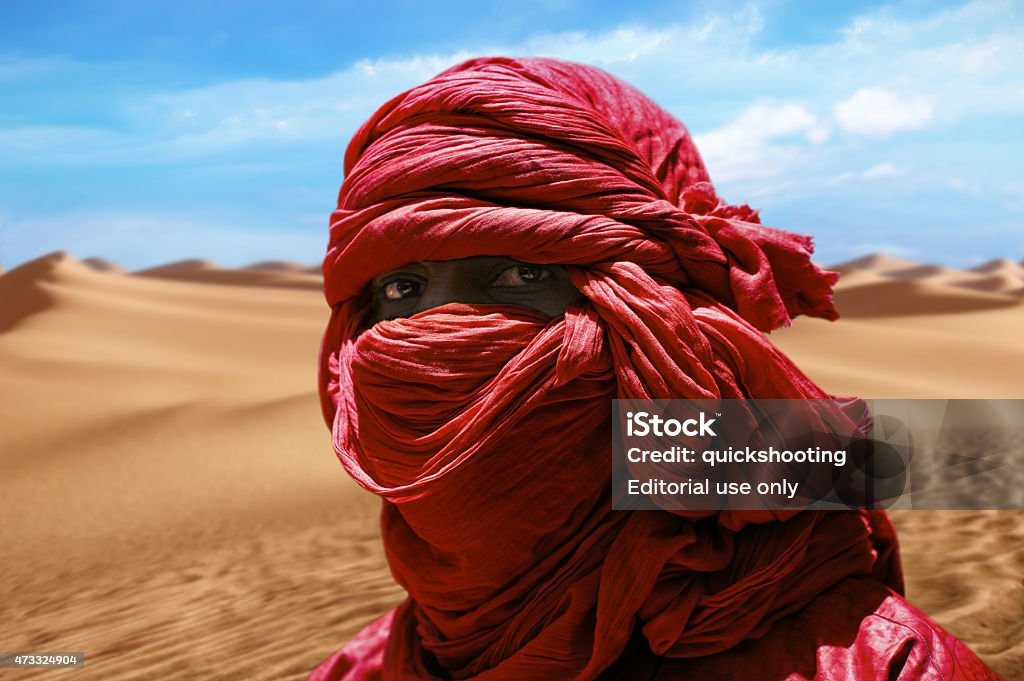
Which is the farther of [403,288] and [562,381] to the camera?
[403,288]

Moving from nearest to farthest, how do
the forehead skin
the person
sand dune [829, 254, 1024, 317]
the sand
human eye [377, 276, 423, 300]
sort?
the person
the forehead skin
human eye [377, 276, 423, 300]
the sand
sand dune [829, 254, 1024, 317]

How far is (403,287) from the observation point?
229 centimetres

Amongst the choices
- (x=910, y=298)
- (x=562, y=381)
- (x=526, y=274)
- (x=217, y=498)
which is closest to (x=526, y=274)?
(x=526, y=274)

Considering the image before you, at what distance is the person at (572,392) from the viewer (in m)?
2.01

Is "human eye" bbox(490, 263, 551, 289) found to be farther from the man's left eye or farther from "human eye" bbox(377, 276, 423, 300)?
"human eye" bbox(377, 276, 423, 300)

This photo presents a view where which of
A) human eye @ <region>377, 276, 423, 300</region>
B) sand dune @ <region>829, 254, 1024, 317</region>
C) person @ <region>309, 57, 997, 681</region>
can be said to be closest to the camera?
person @ <region>309, 57, 997, 681</region>

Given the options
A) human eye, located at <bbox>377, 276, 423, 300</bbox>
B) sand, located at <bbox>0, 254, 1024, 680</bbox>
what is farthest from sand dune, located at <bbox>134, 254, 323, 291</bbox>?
→ human eye, located at <bbox>377, 276, 423, 300</bbox>

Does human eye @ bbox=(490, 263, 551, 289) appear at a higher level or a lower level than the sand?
higher

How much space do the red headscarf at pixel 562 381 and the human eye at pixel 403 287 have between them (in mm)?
84

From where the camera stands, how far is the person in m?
2.01

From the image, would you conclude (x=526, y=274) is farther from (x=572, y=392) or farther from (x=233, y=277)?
(x=233, y=277)

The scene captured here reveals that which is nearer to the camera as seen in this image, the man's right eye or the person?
the person

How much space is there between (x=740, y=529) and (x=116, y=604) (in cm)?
451

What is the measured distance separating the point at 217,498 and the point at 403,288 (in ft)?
21.2
